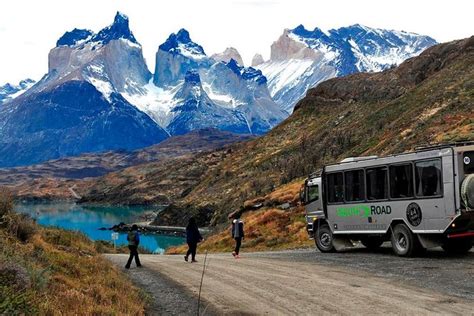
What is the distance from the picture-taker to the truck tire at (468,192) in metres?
19.5

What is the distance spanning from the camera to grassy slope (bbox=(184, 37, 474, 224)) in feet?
192

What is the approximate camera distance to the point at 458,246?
2217 cm

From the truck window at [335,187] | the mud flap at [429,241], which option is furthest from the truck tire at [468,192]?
the truck window at [335,187]

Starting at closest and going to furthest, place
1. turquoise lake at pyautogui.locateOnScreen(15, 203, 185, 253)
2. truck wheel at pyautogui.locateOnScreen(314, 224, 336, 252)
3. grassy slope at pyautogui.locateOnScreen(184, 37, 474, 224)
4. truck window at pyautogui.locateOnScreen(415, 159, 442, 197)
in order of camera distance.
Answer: truck window at pyautogui.locateOnScreen(415, 159, 442, 197)
truck wheel at pyautogui.locateOnScreen(314, 224, 336, 252)
grassy slope at pyautogui.locateOnScreen(184, 37, 474, 224)
turquoise lake at pyautogui.locateOnScreen(15, 203, 185, 253)

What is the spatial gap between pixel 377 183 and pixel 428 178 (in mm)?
2722

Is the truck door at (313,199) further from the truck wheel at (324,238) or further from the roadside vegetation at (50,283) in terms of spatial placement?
the roadside vegetation at (50,283)

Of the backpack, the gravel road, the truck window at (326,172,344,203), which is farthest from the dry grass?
the gravel road

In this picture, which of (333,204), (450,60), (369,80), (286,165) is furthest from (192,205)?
(333,204)

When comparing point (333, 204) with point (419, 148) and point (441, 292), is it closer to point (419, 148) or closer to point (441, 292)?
point (419, 148)

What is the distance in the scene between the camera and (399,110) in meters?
75.6

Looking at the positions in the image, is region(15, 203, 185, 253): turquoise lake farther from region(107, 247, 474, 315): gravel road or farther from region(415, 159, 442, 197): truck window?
region(415, 159, 442, 197): truck window

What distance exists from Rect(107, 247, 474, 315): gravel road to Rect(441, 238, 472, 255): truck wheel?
0.48m

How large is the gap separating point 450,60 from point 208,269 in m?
74.1

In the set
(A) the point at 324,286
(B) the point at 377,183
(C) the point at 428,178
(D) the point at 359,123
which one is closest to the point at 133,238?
(B) the point at 377,183
